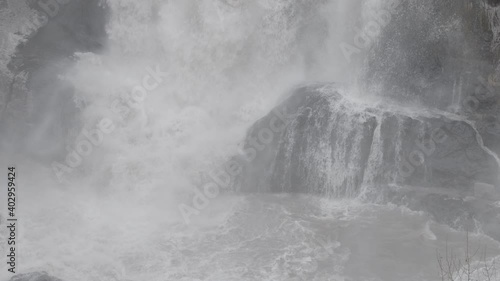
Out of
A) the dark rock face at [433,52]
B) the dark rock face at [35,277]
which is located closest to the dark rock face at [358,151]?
the dark rock face at [433,52]

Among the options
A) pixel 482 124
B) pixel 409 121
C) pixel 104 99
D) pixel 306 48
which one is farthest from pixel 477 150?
pixel 104 99

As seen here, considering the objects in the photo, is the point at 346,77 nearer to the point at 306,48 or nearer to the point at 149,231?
the point at 306,48

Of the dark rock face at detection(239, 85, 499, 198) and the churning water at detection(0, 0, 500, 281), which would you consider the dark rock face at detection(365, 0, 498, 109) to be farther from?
the dark rock face at detection(239, 85, 499, 198)

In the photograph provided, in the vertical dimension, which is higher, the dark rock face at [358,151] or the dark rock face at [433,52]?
the dark rock face at [433,52]

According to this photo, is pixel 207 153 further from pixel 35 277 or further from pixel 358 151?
pixel 35 277

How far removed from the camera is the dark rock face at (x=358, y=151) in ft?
42.7

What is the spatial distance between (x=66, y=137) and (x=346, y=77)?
926 cm

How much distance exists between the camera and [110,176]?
15.5 metres

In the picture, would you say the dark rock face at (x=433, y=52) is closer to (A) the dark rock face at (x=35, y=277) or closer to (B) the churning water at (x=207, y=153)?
(B) the churning water at (x=207, y=153)

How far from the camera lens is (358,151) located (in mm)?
13977

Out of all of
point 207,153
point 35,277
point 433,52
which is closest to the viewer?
point 35,277

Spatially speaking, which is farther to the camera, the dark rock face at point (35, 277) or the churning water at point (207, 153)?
the churning water at point (207, 153)

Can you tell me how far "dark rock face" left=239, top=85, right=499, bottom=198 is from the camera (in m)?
13.0

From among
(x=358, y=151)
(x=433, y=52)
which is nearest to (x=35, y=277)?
(x=358, y=151)
